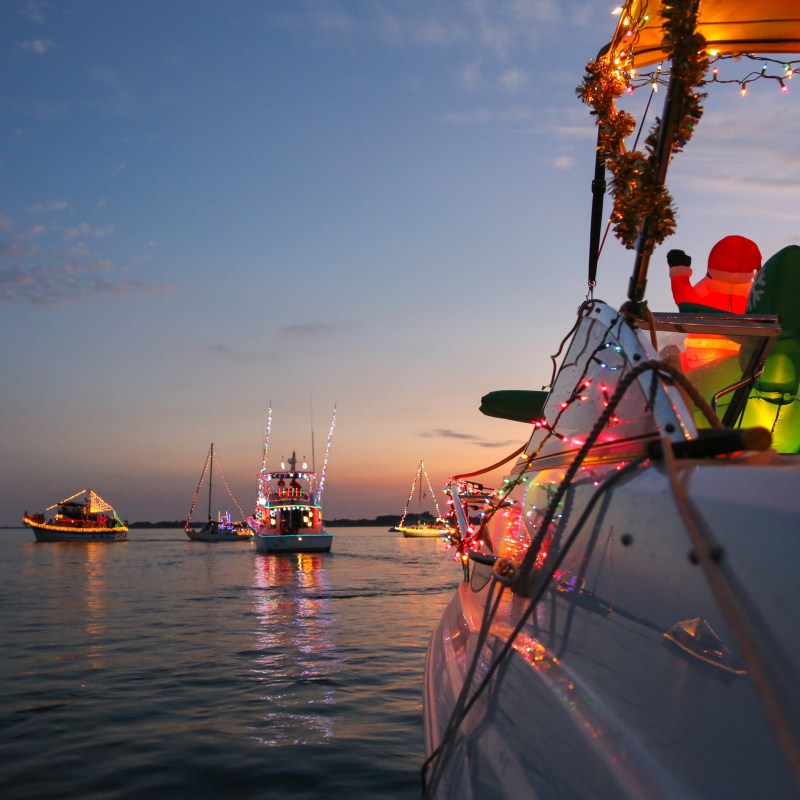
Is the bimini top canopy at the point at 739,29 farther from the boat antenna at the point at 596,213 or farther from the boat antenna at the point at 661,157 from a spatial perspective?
the boat antenna at the point at 661,157

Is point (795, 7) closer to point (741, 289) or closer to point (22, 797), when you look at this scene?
point (741, 289)

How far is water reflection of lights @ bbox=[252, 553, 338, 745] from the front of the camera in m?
6.78

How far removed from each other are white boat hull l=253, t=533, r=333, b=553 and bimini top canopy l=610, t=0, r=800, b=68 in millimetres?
47349

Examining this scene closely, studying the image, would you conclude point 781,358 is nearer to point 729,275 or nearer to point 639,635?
point 729,275

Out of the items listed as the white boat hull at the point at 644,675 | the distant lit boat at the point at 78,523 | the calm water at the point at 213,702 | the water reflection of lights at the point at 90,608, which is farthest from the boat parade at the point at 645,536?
the distant lit boat at the point at 78,523

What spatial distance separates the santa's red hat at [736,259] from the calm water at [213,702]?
152 inches

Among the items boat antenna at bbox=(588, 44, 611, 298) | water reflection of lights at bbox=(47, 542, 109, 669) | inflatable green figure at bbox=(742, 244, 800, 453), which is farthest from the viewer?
water reflection of lights at bbox=(47, 542, 109, 669)

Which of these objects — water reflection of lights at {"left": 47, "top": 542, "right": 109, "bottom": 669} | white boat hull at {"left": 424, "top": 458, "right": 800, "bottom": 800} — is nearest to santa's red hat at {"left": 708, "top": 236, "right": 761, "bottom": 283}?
white boat hull at {"left": 424, "top": 458, "right": 800, "bottom": 800}

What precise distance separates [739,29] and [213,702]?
23.8 ft

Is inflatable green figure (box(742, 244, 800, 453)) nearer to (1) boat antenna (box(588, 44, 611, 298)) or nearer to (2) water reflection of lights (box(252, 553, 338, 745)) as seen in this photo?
(1) boat antenna (box(588, 44, 611, 298))

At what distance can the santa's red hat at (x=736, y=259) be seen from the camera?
4.65 metres

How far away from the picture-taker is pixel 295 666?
390 inches

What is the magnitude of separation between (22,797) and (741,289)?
5476 mm

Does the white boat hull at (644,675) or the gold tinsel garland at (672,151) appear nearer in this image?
the white boat hull at (644,675)
